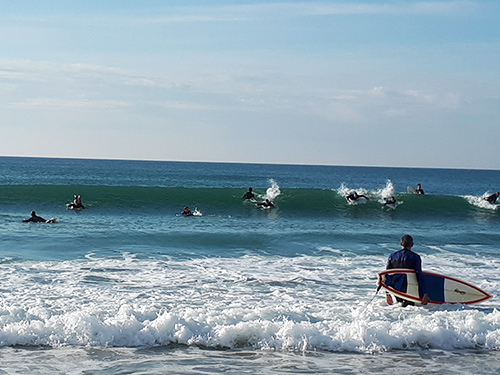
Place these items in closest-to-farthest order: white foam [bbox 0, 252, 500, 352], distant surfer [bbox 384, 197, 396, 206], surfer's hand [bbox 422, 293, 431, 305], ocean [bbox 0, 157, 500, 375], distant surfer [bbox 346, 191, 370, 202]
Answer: ocean [bbox 0, 157, 500, 375] < white foam [bbox 0, 252, 500, 352] < surfer's hand [bbox 422, 293, 431, 305] < distant surfer [bbox 384, 197, 396, 206] < distant surfer [bbox 346, 191, 370, 202]

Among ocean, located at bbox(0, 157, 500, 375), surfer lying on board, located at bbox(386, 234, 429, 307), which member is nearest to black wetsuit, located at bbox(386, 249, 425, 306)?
surfer lying on board, located at bbox(386, 234, 429, 307)

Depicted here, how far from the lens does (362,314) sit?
877 centimetres

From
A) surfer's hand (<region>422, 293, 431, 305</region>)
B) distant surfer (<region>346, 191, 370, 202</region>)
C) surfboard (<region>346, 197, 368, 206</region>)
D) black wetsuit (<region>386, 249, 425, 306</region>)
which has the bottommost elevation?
surfer's hand (<region>422, 293, 431, 305</region>)

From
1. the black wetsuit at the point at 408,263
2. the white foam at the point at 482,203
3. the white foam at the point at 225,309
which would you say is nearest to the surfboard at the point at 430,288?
the black wetsuit at the point at 408,263

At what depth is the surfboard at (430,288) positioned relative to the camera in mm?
9195

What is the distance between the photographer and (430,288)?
9516 mm

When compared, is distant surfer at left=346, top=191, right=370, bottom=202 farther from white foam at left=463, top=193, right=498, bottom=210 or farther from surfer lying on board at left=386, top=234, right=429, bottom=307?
surfer lying on board at left=386, top=234, right=429, bottom=307

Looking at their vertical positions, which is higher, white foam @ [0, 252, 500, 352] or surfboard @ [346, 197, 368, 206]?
surfboard @ [346, 197, 368, 206]

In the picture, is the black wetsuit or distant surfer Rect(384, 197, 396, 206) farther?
distant surfer Rect(384, 197, 396, 206)

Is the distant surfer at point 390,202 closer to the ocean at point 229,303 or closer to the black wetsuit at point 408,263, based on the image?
the ocean at point 229,303

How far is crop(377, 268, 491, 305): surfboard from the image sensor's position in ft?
30.2

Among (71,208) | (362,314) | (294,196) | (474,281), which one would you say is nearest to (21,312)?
(362,314)

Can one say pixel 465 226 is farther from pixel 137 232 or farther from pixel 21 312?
pixel 21 312

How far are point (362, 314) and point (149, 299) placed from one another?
3397mm
